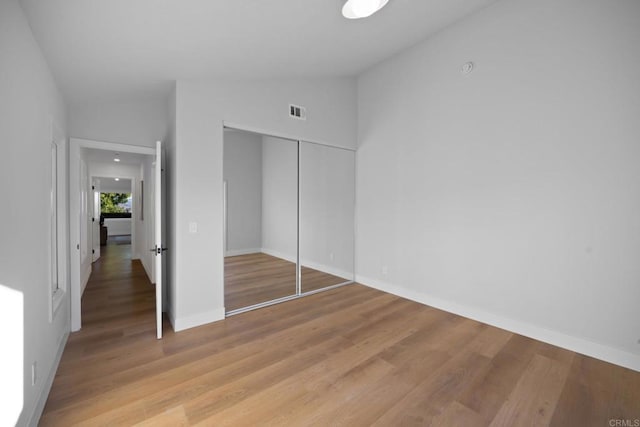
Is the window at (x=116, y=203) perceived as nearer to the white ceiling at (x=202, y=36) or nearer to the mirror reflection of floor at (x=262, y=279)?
the mirror reflection of floor at (x=262, y=279)

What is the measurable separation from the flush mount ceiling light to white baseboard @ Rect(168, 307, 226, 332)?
3.23 meters

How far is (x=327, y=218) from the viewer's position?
4.56 m

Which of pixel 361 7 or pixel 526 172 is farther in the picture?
pixel 526 172

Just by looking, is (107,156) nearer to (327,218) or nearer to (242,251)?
(242,251)

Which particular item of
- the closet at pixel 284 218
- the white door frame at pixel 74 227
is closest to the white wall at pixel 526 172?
the closet at pixel 284 218

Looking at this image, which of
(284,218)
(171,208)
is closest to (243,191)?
(284,218)

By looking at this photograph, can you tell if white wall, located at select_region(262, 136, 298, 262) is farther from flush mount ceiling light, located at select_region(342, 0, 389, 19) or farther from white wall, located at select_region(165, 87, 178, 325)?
flush mount ceiling light, located at select_region(342, 0, 389, 19)

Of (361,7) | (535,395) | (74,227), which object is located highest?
(361,7)

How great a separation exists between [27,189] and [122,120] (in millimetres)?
1990

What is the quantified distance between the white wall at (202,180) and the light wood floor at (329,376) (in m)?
0.35

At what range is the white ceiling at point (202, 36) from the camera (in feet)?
5.92

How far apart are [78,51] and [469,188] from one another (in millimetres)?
3940

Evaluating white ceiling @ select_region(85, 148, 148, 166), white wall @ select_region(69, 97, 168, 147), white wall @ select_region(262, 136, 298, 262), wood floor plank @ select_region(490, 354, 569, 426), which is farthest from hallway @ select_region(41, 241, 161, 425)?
wood floor plank @ select_region(490, 354, 569, 426)

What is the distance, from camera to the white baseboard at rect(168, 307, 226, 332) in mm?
2916
